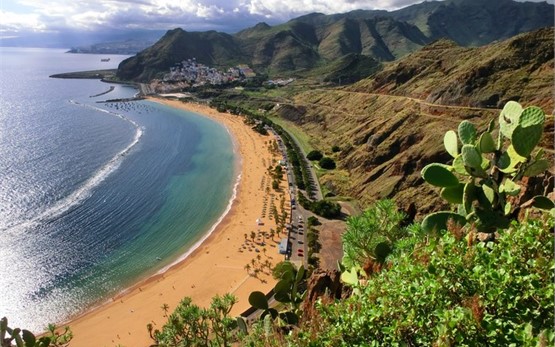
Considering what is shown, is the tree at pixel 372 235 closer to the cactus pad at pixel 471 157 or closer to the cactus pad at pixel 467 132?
the cactus pad at pixel 467 132

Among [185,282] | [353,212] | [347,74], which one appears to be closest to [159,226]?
[185,282]

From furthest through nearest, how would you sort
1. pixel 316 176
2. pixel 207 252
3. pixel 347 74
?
1. pixel 347 74
2. pixel 316 176
3. pixel 207 252

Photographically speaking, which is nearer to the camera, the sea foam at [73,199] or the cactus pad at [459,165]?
the cactus pad at [459,165]

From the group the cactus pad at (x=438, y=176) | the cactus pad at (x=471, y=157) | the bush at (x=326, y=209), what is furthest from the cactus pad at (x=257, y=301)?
the bush at (x=326, y=209)

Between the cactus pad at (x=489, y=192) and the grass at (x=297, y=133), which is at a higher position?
the cactus pad at (x=489, y=192)

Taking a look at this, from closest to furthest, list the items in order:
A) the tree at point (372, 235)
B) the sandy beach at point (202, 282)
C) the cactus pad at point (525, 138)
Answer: the cactus pad at point (525, 138) < the tree at point (372, 235) < the sandy beach at point (202, 282)

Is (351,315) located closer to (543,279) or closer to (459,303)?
(459,303)
